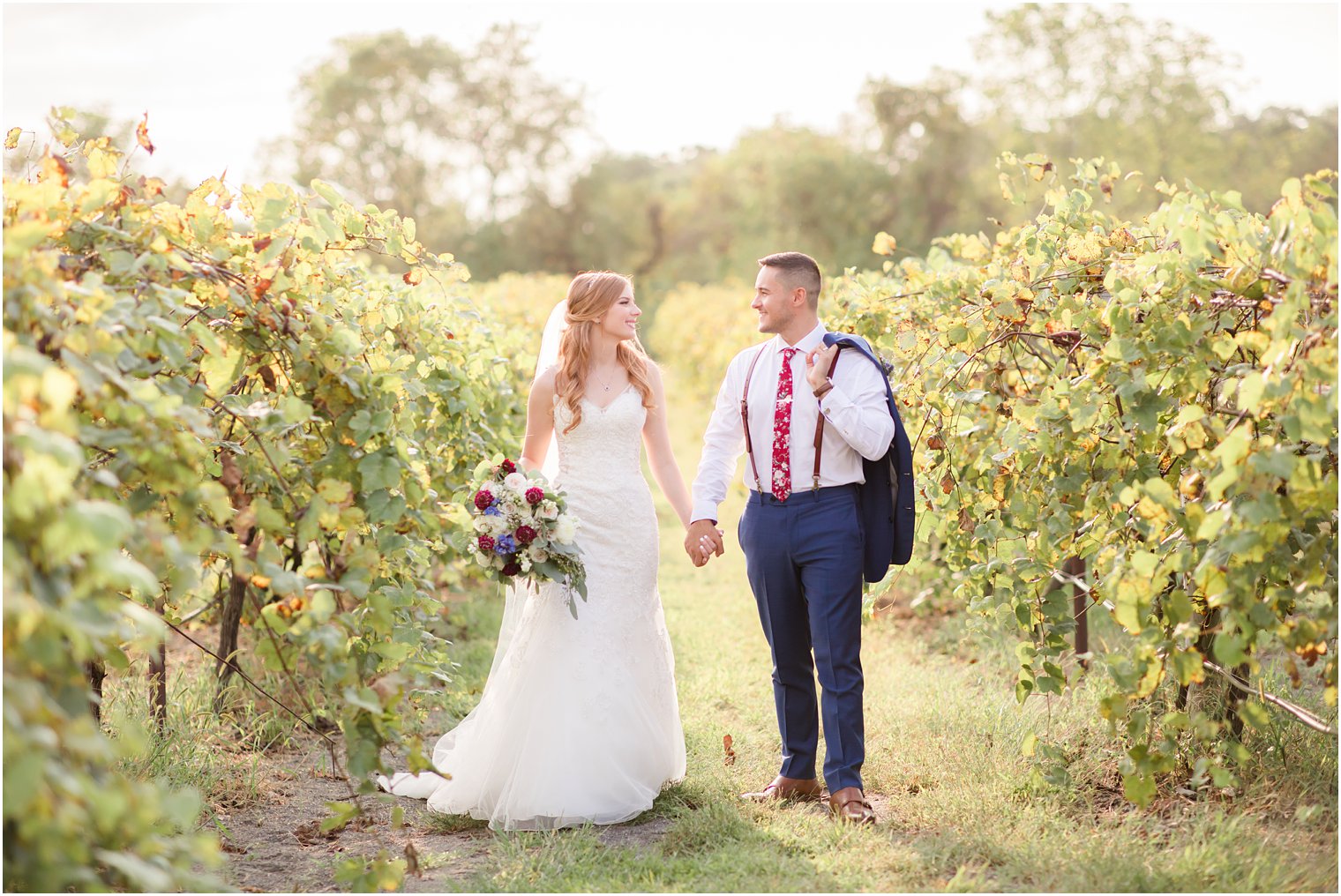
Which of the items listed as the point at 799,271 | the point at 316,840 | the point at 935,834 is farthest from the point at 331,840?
the point at 799,271

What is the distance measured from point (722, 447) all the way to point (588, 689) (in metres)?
1.08

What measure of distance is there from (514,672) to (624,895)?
3.66 ft

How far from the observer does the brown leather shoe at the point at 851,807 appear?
383 cm

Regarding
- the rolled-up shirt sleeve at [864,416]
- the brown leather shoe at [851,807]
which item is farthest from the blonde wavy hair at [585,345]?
the brown leather shoe at [851,807]

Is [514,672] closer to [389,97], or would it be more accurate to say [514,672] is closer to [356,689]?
[356,689]

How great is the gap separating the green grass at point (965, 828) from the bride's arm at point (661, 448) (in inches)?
45.3

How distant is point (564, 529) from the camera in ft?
13.2

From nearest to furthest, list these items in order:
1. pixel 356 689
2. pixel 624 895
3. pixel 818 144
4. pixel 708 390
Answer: pixel 356 689
pixel 624 895
pixel 708 390
pixel 818 144

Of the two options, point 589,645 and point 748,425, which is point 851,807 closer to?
point 589,645

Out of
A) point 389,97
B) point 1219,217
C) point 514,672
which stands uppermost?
point 389,97

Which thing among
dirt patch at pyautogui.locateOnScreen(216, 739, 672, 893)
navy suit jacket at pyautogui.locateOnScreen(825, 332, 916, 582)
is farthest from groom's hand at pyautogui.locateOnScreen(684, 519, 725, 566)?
dirt patch at pyautogui.locateOnScreen(216, 739, 672, 893)

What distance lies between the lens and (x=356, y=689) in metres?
2.75

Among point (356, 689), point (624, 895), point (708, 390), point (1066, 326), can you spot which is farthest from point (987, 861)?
point (708, 390)

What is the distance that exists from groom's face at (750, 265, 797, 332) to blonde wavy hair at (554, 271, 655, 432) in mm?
534
